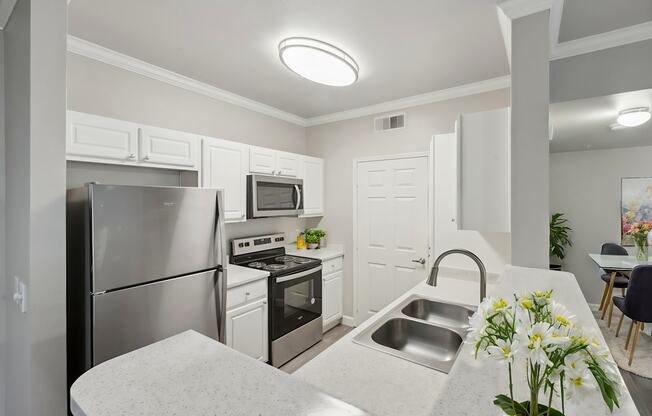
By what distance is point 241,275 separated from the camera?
258cm

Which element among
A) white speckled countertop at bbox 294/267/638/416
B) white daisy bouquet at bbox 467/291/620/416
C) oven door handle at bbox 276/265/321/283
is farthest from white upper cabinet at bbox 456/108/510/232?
oven door handle at bbox 276/265/321/283

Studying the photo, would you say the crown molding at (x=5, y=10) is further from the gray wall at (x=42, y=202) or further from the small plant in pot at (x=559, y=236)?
the small plant in pot at (x=559, y=236)

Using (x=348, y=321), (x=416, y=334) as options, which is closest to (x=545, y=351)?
(x=416, y=334)

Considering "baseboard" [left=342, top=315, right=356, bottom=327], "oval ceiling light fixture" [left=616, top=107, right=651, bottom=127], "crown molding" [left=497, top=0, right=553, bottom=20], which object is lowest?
"baseboard" [left=342, top=315, right=356, bottom=327]

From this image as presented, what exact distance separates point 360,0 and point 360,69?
0.91 metres

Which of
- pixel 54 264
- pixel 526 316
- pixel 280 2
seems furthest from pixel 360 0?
pixel 54 264

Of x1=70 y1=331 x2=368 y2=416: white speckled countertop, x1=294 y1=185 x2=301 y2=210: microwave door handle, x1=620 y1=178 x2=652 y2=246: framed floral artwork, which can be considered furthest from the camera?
x1=620 y1=178 x2=652 y2=246: framed floral artwork

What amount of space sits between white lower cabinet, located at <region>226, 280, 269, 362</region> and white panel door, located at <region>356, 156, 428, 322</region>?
56.5 inches

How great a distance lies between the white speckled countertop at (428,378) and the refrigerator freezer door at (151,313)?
1.16 m

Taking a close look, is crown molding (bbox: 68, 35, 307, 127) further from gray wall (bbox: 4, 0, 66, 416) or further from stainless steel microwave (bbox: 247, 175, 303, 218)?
stainless steel microwave (bbox: 247, 175, 303, 218)

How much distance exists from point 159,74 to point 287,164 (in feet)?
4.84

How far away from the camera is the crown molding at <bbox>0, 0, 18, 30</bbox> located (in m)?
1.64

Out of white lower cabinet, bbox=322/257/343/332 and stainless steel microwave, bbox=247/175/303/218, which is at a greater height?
stainless steel microwave, bbox=247/175/303/218

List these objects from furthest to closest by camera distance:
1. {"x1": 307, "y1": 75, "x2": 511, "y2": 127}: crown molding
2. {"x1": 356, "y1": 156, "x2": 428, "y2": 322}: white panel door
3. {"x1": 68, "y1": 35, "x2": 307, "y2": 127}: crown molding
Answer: {"x1": 356, "y1": 156, "x2": 428, "y2": 322}: white panel door, {"x1": 307, "y1": 75, "x2": 511, "y2": 127}: crown molding, {"x1": 68, "y1": 35, "x2": 307, "y2": 127}: crown molding
